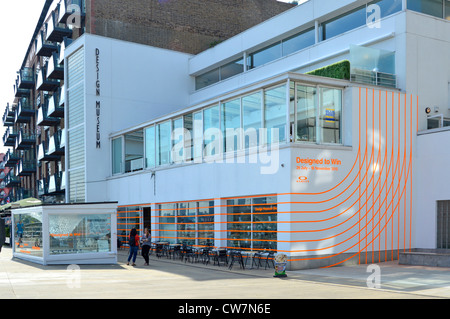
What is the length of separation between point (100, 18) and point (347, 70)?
19435 mm

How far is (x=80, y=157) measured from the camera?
107ft

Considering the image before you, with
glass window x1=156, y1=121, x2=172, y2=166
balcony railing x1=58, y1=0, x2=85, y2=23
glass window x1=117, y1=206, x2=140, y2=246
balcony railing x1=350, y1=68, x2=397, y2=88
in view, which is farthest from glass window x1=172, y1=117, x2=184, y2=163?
balcony railing x1=58, y1=0, x2=85, y2=23

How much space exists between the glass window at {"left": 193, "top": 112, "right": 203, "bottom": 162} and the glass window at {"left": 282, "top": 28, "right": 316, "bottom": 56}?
22.8 feet

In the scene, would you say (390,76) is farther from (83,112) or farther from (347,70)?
(83,112)

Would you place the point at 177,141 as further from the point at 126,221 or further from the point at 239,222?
the point at 126,221

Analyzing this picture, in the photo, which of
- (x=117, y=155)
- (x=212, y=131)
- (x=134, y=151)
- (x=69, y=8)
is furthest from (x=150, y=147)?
(x=69, y=8)

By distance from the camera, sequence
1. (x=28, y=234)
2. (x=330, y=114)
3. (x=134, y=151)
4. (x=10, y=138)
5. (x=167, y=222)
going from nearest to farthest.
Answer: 1. (x=330, y=114)
2. (x=28, y=234)
3. (x=167, y=222)
4. (x=134, y=151)
5. (x=10, y=138)

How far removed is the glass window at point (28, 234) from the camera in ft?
66.9

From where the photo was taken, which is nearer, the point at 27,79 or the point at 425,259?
the point at 425,259

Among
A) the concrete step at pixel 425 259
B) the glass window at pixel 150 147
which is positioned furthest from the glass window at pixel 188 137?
the concrete step at pixel 425 259

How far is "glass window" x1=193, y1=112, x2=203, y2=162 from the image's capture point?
23.9 m

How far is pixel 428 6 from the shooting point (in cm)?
2281

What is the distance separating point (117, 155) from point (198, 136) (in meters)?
8.98
